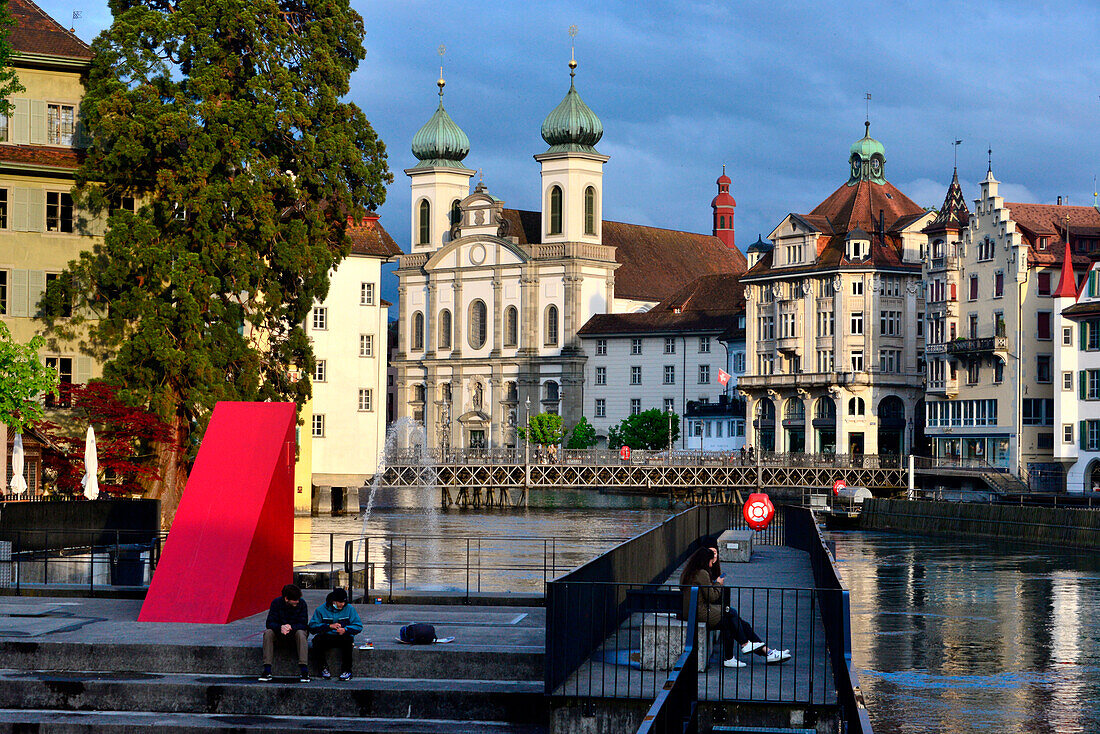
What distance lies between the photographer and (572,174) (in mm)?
131250

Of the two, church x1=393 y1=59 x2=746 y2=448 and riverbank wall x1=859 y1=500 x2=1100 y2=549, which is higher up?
church x1=393 y1=59 x2=746 y2=448

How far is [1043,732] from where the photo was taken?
744 inches

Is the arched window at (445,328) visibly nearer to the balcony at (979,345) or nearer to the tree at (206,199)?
the balcony at (979,345)

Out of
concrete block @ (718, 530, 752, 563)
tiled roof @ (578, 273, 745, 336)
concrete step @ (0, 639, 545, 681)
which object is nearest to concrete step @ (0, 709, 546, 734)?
concrete step @ (0, 639, 545, 681)

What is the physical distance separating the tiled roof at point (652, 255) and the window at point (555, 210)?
3.91 meters

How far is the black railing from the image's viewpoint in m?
11.7

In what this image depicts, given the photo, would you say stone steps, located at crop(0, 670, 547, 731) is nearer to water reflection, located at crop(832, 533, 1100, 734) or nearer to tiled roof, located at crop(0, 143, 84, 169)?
water reflection, located at crop(832, 533, 1100, 734)

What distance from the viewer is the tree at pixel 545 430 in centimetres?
12394

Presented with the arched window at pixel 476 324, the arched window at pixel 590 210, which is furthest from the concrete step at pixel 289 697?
the arched window at pixel 476 324

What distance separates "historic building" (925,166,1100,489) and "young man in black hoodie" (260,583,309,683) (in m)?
70.2

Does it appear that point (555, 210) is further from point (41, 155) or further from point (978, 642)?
point (978, 642)

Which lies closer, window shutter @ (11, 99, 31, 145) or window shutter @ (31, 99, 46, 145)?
window shutter @ (11, 99, 31, 145)

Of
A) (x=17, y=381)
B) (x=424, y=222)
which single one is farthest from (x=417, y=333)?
(x=17, y=381)

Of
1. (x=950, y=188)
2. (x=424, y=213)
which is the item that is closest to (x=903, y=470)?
(x=950, y=188)
